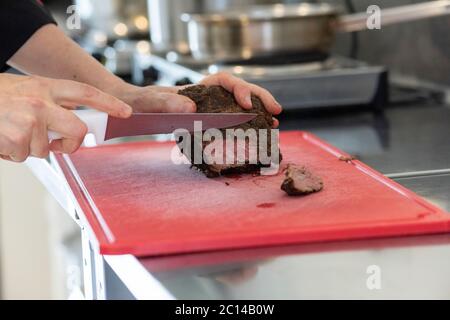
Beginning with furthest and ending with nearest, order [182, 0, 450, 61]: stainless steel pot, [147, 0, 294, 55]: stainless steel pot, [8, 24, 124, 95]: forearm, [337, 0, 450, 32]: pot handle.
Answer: [147, 0, 294, 55]: stainless steel pot < [182, 0, 450, 61]: stainless steel pot < [337, 0, 450, 32]: pot handle < [8, 24, 124, 95]: forearm

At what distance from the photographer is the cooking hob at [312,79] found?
5.27ft

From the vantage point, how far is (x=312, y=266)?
813 mm

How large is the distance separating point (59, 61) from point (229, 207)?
549 mm

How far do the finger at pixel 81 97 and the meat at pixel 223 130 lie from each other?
157mm

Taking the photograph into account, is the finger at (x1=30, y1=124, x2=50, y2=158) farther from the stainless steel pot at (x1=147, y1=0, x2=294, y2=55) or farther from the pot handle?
the stainless steel pot at (x1=147, y1=0, x2=294, y2=55)

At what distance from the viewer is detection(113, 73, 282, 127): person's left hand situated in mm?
1184

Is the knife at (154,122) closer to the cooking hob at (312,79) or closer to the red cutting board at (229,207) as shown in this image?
the red cutting board at (229,207)

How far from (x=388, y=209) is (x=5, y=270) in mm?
1391

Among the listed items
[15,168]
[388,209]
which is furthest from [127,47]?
[388,209]

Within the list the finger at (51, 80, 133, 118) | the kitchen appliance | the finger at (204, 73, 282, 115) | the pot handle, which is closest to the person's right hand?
the finger at (51, 80, 133, 118)

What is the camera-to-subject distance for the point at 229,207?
976 mm

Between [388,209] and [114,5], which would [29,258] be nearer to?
[114,5]

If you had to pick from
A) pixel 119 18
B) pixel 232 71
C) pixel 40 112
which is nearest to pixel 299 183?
pixel 40 112

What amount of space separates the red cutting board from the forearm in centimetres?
17
